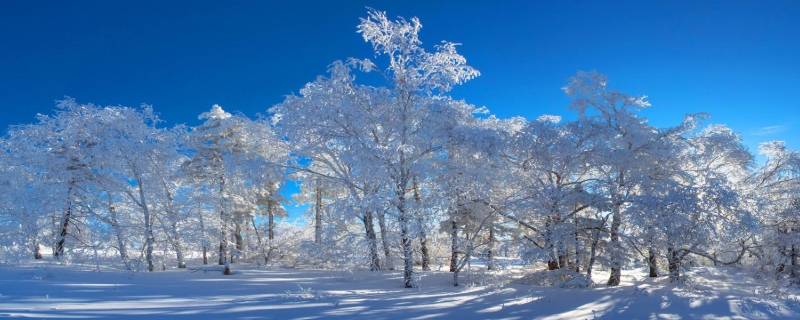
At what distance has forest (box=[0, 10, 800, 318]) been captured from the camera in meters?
13.6

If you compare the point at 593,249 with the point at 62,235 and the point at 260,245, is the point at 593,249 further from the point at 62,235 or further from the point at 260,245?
the point at 62,235

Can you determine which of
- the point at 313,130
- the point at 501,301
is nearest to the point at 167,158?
the point at 313,130

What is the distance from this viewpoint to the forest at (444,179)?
13.6m

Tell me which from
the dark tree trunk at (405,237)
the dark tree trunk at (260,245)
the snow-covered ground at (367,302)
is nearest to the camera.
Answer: the snow-covered ground at (367,302)

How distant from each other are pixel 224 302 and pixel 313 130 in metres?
7.54

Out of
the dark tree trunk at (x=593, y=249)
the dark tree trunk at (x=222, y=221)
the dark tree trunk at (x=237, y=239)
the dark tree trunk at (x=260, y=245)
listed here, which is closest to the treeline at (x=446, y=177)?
the dark tree trunk at (x=593, y=249)

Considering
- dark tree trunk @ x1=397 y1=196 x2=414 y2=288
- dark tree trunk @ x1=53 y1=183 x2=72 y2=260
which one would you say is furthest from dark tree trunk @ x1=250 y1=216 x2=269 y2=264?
dark tree trunk @ x1=397 y1=196 x2=414 y2=288

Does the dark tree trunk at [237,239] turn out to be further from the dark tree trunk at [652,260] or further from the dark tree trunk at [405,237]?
the dark tree trunk at [652,260]

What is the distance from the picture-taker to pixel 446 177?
547 inches

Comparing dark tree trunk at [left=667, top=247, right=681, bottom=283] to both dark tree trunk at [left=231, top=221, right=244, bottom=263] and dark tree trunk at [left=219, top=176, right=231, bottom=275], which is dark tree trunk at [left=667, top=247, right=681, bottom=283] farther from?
dark tree trunk at [left=231, top=221, right=244, bottom=263]

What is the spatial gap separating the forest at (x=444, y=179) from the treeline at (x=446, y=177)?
69 mm

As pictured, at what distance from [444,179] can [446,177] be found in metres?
0.09

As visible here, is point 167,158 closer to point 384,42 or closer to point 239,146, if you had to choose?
point 239,146

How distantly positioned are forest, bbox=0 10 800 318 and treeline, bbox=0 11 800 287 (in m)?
0.07
